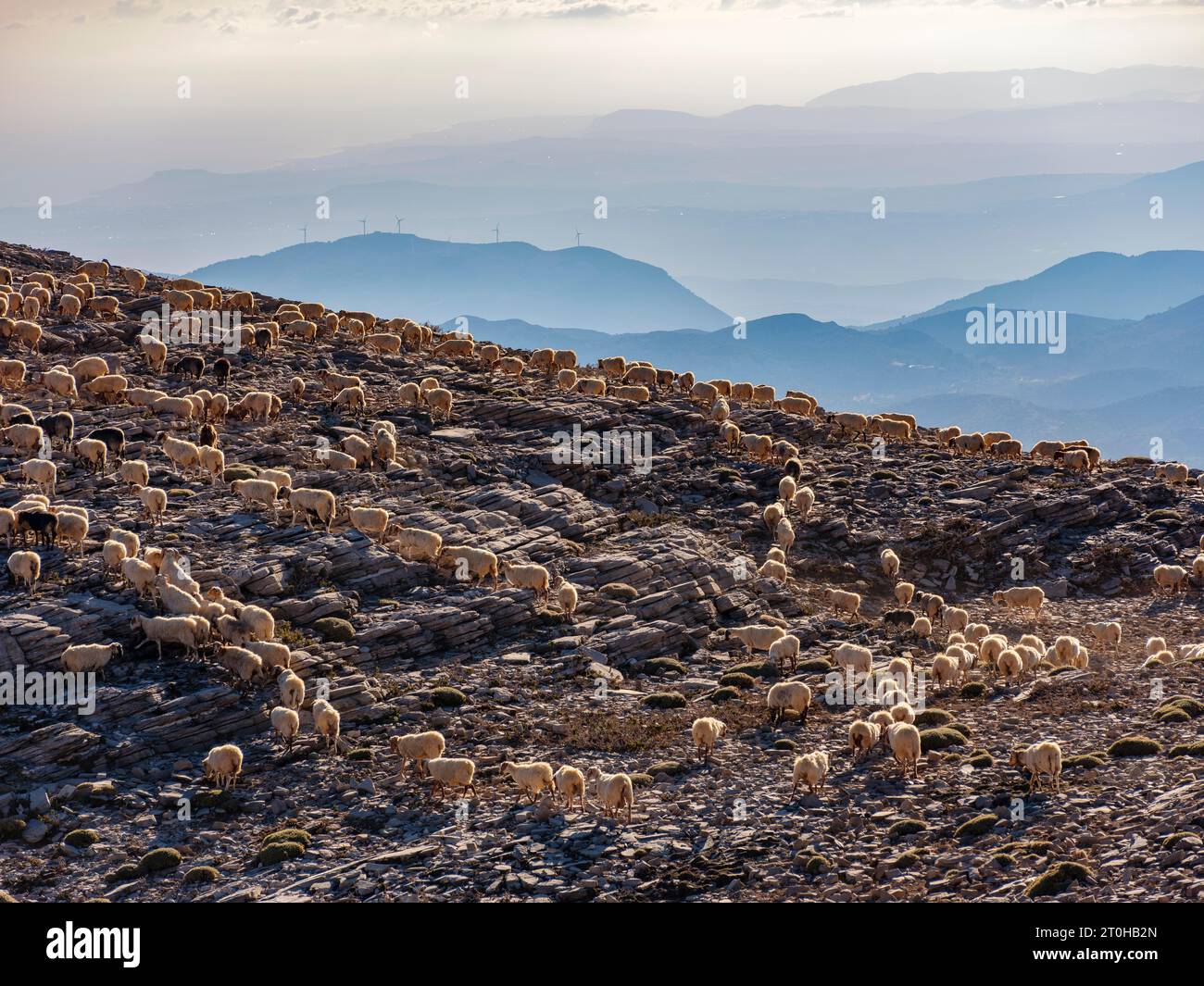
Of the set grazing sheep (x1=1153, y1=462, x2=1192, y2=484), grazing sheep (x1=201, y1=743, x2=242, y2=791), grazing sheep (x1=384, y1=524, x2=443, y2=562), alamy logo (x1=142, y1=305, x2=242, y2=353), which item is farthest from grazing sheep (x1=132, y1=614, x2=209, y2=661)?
grazing sheep (x1=1153, y1=462, x2=1192, y2=484)

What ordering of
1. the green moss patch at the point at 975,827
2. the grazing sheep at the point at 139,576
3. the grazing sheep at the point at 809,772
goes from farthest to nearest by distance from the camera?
the grazing sheep at the point at 139,576 < the grazing sheep at the point at 809,772 < the green moss patch at the point at 975,827

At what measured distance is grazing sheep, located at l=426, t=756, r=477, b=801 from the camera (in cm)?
2827

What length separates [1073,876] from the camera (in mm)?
22516

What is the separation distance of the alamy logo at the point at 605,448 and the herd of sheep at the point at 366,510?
3881 mm

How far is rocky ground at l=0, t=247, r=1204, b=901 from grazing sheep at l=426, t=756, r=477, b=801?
0.48m

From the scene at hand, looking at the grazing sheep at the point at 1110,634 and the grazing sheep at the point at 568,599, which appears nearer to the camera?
the grazing sheep at the point at 568,599

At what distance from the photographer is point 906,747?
94.9 ft

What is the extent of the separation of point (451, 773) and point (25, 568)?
13.5m

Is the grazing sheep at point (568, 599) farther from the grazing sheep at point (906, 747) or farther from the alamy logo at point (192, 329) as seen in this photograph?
the alamy logo at point (192, 329)

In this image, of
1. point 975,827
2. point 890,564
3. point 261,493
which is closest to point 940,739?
point 975,827

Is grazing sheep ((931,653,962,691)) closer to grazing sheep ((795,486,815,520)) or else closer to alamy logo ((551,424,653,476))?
grazing sheep ((795,486,815,520))

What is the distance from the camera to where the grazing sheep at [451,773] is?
28.3m

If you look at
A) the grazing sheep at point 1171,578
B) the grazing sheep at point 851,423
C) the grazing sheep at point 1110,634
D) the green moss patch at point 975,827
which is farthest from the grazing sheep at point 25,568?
the grazing sheep at point 1171,578
